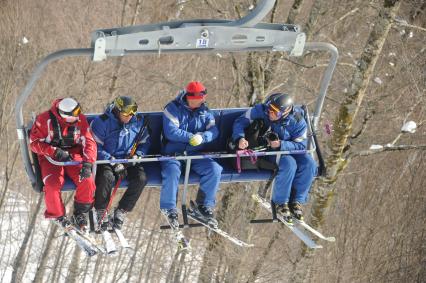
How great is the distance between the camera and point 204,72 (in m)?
24.5

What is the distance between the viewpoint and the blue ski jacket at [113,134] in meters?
7.49

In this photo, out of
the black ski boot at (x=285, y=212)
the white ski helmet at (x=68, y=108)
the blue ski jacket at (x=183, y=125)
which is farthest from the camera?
the black ski boot at (x=285, y=212)

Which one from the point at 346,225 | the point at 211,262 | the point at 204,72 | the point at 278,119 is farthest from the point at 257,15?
the point at 204,72

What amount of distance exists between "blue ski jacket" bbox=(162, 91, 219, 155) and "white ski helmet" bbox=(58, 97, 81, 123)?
3.28ft

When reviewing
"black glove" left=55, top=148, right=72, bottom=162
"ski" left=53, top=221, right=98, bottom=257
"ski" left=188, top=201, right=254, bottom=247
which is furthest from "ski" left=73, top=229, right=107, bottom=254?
"ski" left=188, top=201, right=254, bottom=247

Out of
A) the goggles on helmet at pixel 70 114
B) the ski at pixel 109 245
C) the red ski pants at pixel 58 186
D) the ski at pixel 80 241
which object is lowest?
the ski at pixel 80 241

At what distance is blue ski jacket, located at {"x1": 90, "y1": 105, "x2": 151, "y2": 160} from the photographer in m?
7.49

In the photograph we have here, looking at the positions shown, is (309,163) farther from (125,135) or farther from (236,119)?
(125,135)

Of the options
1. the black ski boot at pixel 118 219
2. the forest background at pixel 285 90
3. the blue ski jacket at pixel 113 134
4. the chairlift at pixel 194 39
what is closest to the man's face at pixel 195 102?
the blue ski jacket at pixel 113 134

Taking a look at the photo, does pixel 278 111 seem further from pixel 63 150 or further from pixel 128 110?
pixel 63 150

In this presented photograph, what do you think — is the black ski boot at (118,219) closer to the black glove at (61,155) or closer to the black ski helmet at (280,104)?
the black glove at (61,155)

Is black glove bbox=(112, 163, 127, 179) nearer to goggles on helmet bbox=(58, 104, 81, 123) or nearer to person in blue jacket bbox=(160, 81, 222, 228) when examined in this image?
person in blue jacket bbox=(160, 81, 222, 228)

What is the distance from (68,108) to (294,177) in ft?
8.70

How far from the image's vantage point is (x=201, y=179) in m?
7.90
